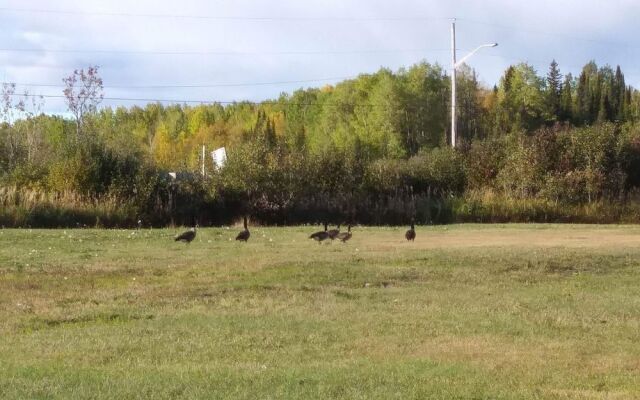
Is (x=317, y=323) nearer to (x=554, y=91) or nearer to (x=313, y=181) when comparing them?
(x=313, y=181)

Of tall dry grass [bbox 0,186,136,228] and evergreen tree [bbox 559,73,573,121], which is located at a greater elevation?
evergreen tree [bbox 559,73,573,121]

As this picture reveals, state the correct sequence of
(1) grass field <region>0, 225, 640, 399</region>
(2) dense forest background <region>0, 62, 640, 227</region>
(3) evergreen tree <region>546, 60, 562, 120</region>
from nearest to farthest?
(1) grass field <region>0, 225, 640, 399</region> < (2) dense forest background <region>0, 62, 640, 227</region> < (3) evergreen tree <region>546, 60, 562, 120</region>

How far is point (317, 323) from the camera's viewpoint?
11562 mm

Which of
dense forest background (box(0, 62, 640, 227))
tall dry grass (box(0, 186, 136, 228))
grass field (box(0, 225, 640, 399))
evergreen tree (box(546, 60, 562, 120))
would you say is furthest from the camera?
evergreen tree (box(546, 60, 562, 120))

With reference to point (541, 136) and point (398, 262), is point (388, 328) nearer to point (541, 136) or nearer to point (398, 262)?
point (398, 262)

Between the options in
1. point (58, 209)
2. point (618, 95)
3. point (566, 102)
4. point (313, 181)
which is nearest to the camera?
point (58, 209)

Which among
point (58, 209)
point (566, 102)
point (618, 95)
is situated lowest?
point (58, 209)

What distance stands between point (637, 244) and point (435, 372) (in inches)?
769

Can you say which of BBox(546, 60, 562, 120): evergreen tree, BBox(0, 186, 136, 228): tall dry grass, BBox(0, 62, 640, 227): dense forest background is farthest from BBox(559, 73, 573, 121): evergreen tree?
BBox(0, 186, 136, 228): tall dry grass

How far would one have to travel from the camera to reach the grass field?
7.98m

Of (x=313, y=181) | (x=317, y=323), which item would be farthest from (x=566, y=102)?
(x=317, y=323)

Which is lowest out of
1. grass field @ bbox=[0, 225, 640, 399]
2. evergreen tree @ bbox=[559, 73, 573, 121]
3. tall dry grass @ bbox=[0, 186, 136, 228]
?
grass field @ bbox=[0, 225, 640, 399]

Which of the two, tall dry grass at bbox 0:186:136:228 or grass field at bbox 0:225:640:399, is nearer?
grass field at bbox 0:225:640:399

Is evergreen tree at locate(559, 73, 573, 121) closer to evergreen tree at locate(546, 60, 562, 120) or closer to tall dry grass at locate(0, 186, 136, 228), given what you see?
evergreen tree at locate(546, 60, 562, 120)
